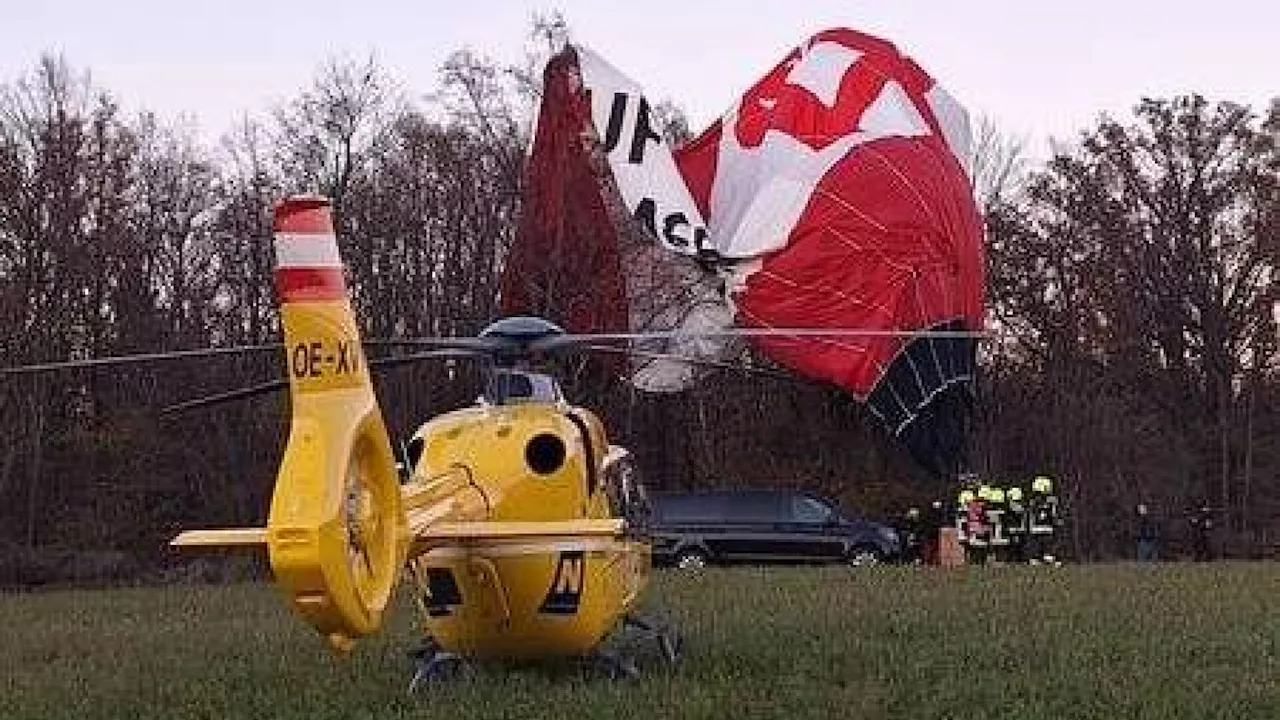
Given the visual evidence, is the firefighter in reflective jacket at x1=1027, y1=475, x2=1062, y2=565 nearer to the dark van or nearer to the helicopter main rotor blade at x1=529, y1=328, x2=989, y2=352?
the dark van

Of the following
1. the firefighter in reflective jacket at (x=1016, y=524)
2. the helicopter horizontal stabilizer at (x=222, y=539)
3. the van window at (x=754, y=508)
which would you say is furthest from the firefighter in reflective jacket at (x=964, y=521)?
the helicopter horizontal stabilizer at (x=222, y=539)

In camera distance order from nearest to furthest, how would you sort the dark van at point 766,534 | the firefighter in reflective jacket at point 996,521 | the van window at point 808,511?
the firefighter in reflective jacket at point 996,521, the dark van at point 766,534, the van window at point 808,511

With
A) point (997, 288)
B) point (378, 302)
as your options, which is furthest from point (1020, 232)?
point (378, 302)

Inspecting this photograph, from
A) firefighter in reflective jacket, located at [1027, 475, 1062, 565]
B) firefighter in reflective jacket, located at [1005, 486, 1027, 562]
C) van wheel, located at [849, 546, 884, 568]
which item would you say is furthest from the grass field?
van wheel, located at [849, 546, 884, 568]

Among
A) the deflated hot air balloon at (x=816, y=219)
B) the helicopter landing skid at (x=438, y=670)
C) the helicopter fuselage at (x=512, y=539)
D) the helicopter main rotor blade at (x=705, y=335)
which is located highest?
the deflated hot air balloon at (x=816, y=219)

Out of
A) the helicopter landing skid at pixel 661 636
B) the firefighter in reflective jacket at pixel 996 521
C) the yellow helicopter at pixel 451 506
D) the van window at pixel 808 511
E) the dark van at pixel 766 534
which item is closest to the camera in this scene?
A: the yellow helicopter at pixel 451 506

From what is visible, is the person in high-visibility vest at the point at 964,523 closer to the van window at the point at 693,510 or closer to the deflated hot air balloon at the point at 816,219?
the deflated hot air balloon at the point at 816,219

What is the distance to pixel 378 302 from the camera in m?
47.8

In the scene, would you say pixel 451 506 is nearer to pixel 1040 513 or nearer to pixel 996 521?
pixel 996 521

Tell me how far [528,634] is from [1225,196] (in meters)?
46.6

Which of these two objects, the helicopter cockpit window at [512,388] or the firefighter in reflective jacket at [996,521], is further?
the firefighter in reflective jacket at [996,521]

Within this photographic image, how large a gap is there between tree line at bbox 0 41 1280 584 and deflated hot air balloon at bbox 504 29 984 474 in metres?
2.96

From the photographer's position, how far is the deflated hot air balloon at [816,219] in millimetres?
34531

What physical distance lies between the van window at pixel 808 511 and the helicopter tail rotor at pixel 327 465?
78.8ft
